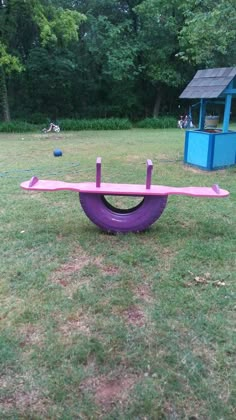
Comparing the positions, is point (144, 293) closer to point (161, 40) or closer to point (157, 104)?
point (161, 40)

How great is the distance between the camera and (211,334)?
238 cm

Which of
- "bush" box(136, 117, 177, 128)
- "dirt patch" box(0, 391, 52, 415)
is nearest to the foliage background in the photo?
"bush" box(136, 117, 177, 128)

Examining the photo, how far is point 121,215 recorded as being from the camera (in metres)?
3.96

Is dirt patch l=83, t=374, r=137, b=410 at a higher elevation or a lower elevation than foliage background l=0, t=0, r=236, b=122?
lower

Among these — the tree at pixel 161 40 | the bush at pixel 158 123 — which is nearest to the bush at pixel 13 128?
the bush at pixel 158 123

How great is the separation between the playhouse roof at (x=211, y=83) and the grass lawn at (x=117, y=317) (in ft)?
12.1

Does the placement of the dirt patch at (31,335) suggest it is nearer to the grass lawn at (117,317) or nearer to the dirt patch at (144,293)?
the grass lawn at (117,317)

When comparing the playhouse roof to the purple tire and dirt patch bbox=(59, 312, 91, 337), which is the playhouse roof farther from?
dirt patch bbox=(59, 312, 91, 337)

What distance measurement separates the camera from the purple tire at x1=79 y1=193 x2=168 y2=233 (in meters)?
3.88

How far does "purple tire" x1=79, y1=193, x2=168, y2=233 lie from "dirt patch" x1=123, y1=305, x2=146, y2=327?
4.49ft

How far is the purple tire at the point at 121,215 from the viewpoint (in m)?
3.88

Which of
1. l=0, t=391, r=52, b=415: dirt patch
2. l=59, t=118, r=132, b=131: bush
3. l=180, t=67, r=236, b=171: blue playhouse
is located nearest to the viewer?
l=0, t=391, r=52, b=415: dirt patch

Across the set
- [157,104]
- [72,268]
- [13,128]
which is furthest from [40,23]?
[72,268]

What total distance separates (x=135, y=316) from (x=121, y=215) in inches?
61.0
